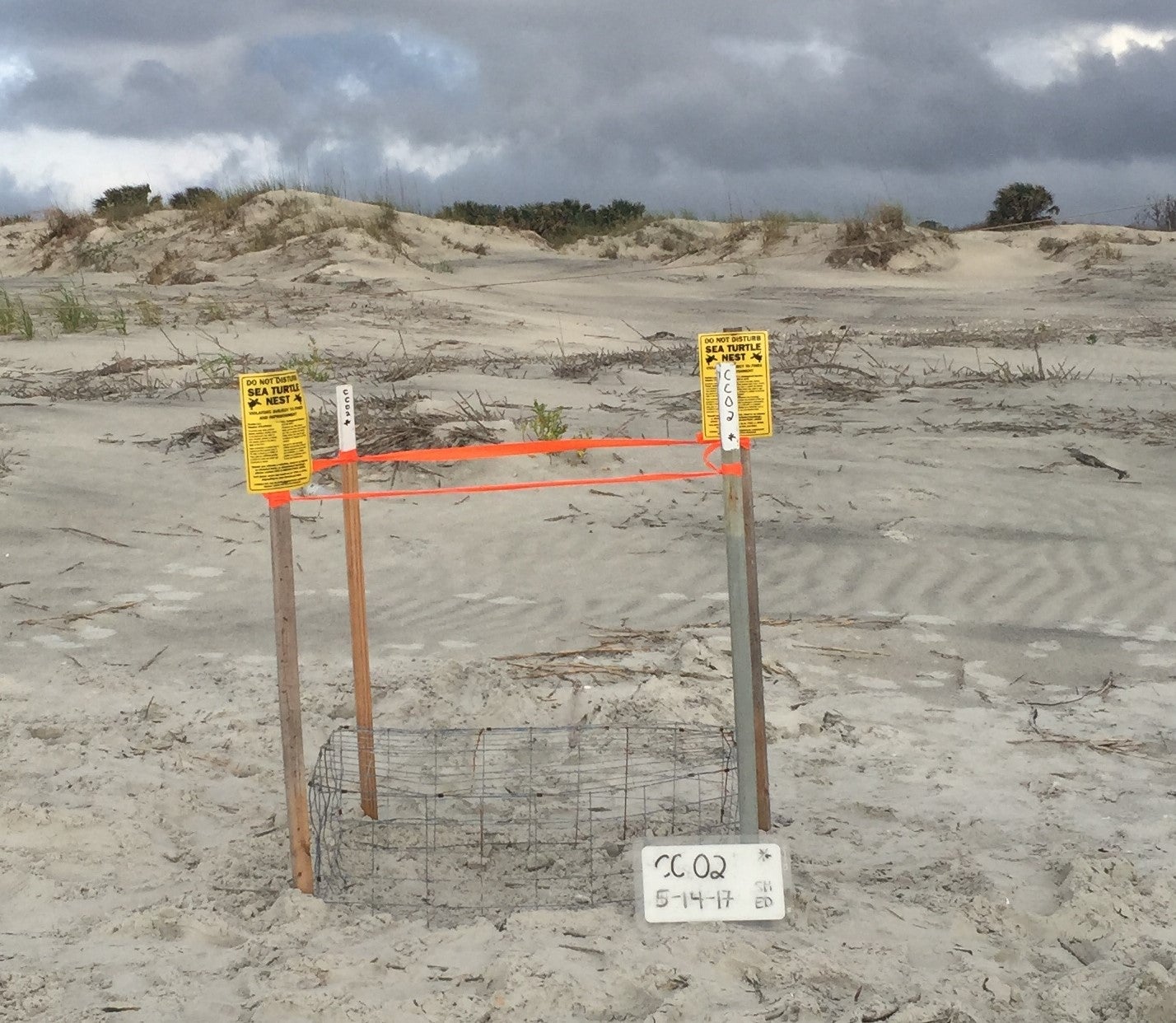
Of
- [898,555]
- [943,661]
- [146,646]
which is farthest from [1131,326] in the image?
[146,646]

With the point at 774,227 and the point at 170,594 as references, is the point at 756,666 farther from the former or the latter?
the point at 774,227

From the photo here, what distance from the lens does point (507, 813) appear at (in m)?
3.61

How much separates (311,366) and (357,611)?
6.20 m

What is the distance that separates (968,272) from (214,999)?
53.0ft

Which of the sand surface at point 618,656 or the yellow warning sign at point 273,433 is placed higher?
the yellow warning sign at point 273,433

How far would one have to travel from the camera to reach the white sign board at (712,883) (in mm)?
2834

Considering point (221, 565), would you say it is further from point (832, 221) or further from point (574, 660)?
point (832, 221)

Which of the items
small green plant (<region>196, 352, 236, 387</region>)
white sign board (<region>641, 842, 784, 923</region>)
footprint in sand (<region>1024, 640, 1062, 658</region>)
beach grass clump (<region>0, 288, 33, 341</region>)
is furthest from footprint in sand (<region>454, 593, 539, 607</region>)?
beach grass clump (<region>0, 288, 33, 341</region>)

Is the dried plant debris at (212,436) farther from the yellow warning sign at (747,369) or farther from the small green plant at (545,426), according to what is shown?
the yellow warning sign at (747,369)

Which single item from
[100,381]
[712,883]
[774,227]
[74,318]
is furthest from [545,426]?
[774,227]

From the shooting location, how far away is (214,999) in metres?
2.59

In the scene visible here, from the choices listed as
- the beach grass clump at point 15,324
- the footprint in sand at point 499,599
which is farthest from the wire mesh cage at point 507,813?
the beach grass clump at point 15,324

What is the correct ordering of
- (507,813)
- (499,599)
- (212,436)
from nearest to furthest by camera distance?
(507,813) < (499,599) < (212,436)

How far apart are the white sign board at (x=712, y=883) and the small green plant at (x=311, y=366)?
20.8 ft
